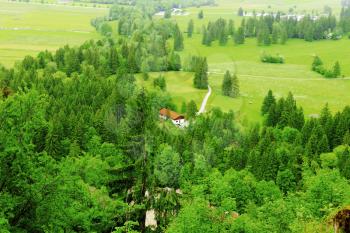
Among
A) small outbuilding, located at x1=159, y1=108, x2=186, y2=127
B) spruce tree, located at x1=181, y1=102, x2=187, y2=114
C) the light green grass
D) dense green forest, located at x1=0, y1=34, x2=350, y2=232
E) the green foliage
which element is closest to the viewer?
dense green forest, located at x1=0, y1=34, x2=350, y2=232

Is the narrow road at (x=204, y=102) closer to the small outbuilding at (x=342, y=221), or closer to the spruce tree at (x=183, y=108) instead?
the spruce tree at (x=183, y=108)

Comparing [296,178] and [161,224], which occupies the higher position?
[161,224]

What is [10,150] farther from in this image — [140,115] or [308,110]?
[308,110]

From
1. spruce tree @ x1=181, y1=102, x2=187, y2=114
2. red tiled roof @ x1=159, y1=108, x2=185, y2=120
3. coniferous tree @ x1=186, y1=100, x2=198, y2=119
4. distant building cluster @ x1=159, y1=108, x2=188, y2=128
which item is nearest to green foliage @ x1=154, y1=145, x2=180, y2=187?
distant building cluster @ x1=159, y1=108, x2=188, y2=128

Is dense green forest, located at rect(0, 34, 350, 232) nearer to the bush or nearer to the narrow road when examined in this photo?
the narrow road

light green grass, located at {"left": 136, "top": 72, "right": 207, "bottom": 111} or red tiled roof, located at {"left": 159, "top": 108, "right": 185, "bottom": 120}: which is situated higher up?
light green grass, located at {"left": 136, "top": 72, "right": 207, "bottom": 111}

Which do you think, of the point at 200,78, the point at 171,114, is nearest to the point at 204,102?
the point at 200,78

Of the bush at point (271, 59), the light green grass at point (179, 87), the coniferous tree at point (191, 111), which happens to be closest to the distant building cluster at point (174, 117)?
the coniferous tree at point (191, 111)

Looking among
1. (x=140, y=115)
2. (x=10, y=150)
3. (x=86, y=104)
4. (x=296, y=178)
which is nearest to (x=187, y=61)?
(x=86, y=104)
